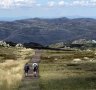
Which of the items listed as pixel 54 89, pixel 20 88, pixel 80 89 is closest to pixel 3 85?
pixel 20 88

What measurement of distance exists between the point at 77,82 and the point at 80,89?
804 cm

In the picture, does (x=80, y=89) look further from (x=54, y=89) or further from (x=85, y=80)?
(x=85, y=80)

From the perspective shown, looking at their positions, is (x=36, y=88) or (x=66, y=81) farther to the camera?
(x=66, y=81)

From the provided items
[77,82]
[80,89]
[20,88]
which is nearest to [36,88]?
[20,88]

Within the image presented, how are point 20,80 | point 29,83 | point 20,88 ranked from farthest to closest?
point 20,80, point 29,83, point 20,88

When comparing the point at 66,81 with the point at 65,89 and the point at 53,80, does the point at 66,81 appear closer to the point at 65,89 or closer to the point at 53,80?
the point at 53,80

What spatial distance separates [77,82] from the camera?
198 feet

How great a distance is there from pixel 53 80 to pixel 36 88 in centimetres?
1206

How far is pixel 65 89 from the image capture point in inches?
2042

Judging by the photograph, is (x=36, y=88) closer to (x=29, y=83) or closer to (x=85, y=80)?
(x=29, y=83)

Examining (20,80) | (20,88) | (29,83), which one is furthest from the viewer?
(20,80)

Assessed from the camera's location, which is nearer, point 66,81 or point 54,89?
point 54,89

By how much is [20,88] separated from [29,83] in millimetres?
5404

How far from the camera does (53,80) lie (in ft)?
209
